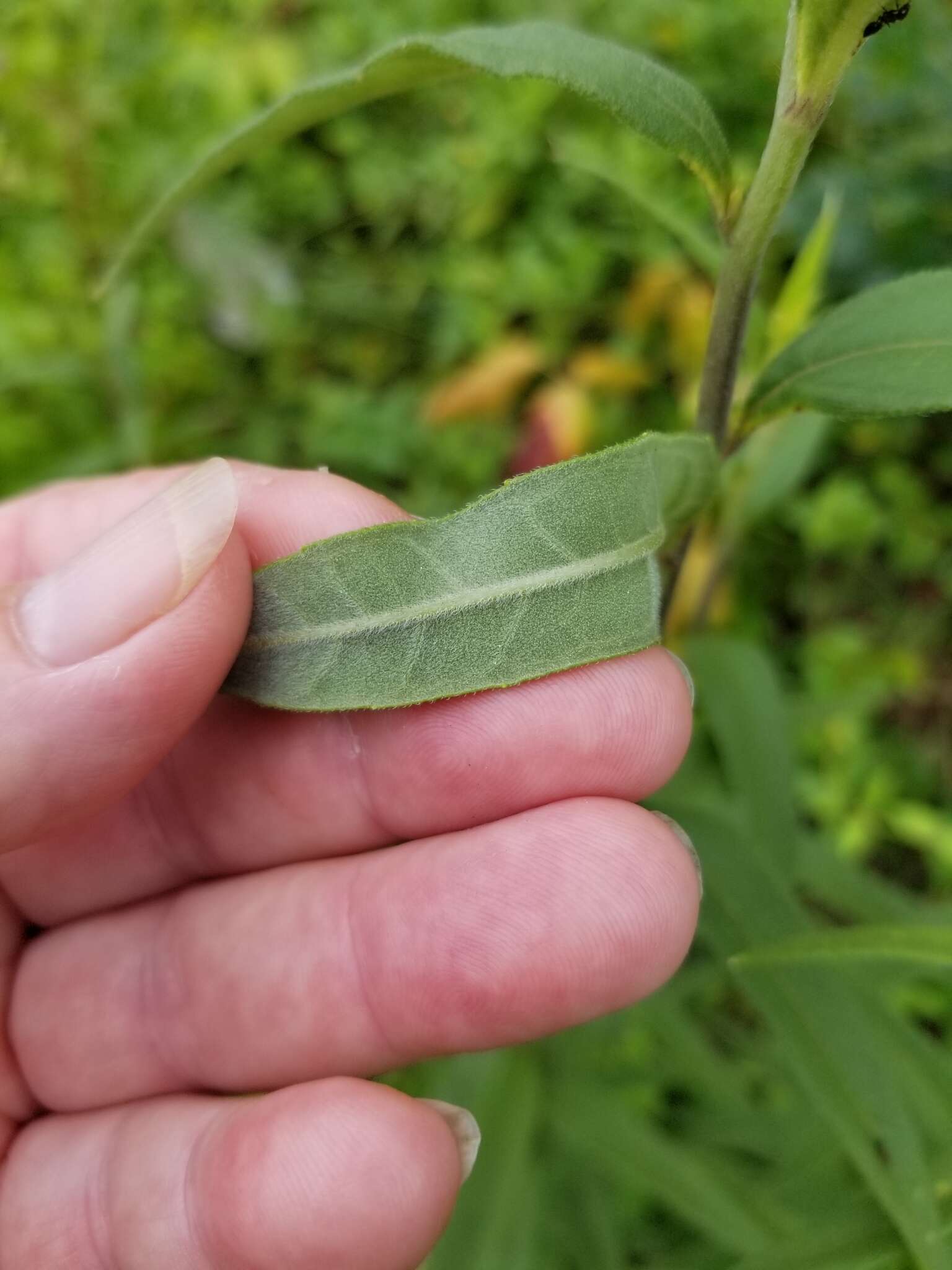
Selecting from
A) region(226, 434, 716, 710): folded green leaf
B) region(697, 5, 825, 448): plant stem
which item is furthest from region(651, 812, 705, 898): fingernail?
region(697, 5, 825, 448): plant stem

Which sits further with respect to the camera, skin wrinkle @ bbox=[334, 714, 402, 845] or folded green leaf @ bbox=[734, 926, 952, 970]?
skin wrinkle @ bbox=[334, 714, 402, 845]

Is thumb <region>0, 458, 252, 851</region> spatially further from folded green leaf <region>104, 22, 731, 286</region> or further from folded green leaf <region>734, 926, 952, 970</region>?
folded green leaf <region>734, 926, 952, 970</region>

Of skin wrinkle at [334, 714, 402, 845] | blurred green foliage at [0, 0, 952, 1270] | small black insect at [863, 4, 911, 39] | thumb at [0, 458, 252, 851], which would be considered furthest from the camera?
blurred green foliage at [0, 0, 952, 1270]

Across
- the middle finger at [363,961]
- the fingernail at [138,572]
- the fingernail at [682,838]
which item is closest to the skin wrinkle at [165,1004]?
the middle finger at [363,961]

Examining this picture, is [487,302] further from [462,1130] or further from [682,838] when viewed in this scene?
[462,1130]

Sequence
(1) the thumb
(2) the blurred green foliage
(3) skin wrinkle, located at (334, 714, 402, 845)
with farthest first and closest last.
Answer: (2) the blurred green foliage → (3) skin wrinkle, located at (334, 714, 402, 845) → (1) the thumb

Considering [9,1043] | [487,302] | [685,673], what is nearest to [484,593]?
[685,673]
